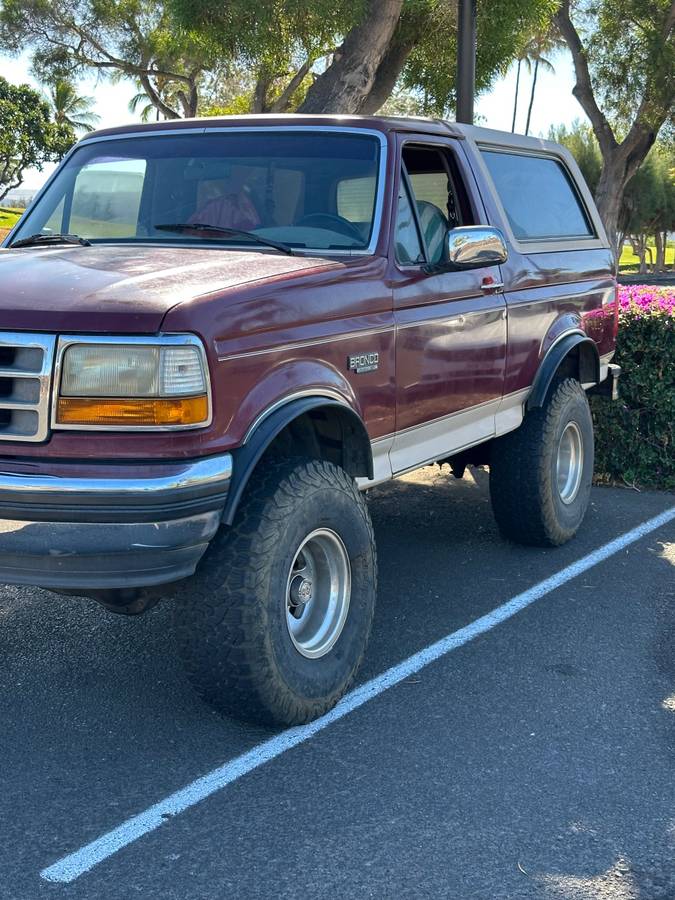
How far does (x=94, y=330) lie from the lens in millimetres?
3354

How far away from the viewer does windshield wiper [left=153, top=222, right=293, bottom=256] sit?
4441mm

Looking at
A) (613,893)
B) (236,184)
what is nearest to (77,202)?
(236,184)

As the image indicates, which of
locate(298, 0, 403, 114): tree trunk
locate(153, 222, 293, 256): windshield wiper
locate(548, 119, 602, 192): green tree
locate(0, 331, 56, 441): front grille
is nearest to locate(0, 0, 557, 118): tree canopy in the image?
locate(298, 0, 403, 114): tree trunk

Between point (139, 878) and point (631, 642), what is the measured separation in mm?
2633

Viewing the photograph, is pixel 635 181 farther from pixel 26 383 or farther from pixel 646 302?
pixel 26 383

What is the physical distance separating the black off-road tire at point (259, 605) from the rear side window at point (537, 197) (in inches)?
96.9

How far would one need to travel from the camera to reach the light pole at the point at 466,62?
10.1 metres

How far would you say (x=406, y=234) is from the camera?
15.7 ft

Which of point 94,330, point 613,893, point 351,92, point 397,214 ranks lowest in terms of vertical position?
point 613,893

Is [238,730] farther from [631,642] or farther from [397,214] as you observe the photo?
[397,214]

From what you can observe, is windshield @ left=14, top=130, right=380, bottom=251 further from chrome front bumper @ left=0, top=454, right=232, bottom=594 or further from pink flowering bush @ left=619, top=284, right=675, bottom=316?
pink flowering bush @ left=619, top=284, right=675, bottom=316

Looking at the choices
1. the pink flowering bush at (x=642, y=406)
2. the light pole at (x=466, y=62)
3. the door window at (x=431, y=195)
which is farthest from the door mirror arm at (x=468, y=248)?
the light pole at (x=466, y=62)

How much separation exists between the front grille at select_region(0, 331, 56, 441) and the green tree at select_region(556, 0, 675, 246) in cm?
2274

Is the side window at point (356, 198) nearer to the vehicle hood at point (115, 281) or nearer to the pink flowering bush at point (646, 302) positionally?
the vehicle hood at point (115, 281)
